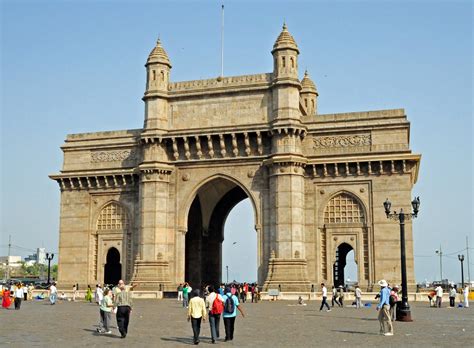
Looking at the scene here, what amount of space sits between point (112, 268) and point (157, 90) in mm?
14276

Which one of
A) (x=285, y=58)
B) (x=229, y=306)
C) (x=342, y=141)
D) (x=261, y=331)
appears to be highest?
(x=285, y=58)

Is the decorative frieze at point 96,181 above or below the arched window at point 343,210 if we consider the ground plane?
above

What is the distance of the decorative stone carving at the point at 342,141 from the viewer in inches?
1725

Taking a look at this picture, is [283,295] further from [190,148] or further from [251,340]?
[251,340]

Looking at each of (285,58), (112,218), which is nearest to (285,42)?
(285,58)

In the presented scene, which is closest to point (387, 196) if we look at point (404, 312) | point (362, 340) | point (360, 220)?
point (360, 220)

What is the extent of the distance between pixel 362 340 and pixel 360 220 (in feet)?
85.2

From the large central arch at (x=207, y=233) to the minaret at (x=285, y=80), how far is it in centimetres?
854

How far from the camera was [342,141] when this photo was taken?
44250 millimetres

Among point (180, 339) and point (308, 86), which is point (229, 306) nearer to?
point (180, 339)

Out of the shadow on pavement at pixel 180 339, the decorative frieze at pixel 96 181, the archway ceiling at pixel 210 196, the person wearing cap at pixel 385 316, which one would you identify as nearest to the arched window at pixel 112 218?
the decorative frieze at pixel 96 181

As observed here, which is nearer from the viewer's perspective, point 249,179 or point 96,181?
point 249,179

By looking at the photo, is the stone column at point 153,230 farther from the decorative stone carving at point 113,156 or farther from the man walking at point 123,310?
the man walking at point 123,310

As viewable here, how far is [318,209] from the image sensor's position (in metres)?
44.2
